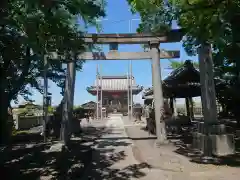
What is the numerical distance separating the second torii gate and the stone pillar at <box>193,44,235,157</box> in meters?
1.77

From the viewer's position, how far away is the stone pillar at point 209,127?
873cm

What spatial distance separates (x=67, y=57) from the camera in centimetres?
1054

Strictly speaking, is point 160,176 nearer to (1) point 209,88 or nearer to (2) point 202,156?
(2) point 202,156

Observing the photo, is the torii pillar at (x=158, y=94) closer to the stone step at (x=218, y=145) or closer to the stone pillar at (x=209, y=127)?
the stone pillar at (x=209, y=127)

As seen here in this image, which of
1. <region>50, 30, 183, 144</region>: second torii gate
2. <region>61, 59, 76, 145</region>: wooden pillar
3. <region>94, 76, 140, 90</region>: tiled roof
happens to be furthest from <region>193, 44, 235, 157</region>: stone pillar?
<region>94, 76, 140, 90</region>: tiled roof

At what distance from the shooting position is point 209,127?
922cm

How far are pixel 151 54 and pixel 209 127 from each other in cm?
421

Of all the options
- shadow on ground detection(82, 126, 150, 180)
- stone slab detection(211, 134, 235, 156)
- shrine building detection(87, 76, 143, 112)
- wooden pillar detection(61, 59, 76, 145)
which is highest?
shrine building detection(87, 76, 143, 112)

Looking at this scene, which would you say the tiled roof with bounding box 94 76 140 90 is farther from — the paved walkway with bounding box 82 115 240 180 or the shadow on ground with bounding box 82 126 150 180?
the shadow on ground with bounding box 82 126 150 180

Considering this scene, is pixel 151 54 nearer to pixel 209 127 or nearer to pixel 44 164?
pixel 209 127

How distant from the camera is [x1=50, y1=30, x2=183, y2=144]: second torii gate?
11.4 m

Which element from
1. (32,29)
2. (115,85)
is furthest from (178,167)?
(115,85)

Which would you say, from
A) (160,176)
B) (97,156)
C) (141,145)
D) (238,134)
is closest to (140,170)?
(160,176)

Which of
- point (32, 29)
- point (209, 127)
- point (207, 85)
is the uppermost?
point (32, 29)
